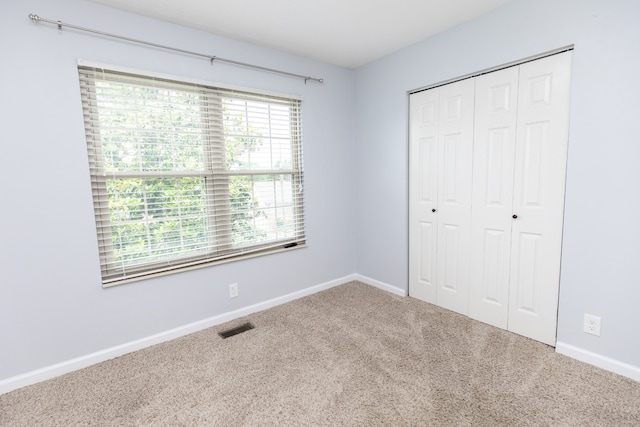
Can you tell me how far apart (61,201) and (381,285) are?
2890mm

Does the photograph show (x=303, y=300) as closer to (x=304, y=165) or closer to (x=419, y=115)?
(x=304, y=165)

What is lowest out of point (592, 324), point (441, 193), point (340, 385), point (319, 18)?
point (340, 385)

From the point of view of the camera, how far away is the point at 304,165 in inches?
124

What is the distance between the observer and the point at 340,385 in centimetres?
185

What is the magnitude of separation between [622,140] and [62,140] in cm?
342

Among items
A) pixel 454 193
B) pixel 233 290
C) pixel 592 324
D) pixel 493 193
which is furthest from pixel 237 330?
pixel 592 324

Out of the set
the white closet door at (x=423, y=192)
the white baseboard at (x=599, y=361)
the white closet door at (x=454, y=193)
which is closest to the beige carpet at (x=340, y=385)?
the white baseboard at (x=599, y=361)

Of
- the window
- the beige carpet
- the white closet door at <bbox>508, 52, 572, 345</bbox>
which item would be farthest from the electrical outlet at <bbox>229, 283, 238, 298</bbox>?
the white closet door at <bbox>508, 52, 572, 345</bbox>

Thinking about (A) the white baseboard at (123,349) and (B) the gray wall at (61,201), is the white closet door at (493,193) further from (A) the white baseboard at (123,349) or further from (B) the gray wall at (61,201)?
(B) the gray wall at (61,201)

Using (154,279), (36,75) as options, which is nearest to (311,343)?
(154,279)

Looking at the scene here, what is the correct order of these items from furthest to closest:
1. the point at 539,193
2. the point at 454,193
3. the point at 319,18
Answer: the point at 454,193 → the point at 319,18 → the point at 539,193

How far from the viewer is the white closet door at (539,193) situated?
205cm

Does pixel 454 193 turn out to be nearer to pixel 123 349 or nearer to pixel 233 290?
pixel 233 290

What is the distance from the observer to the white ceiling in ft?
6.94
